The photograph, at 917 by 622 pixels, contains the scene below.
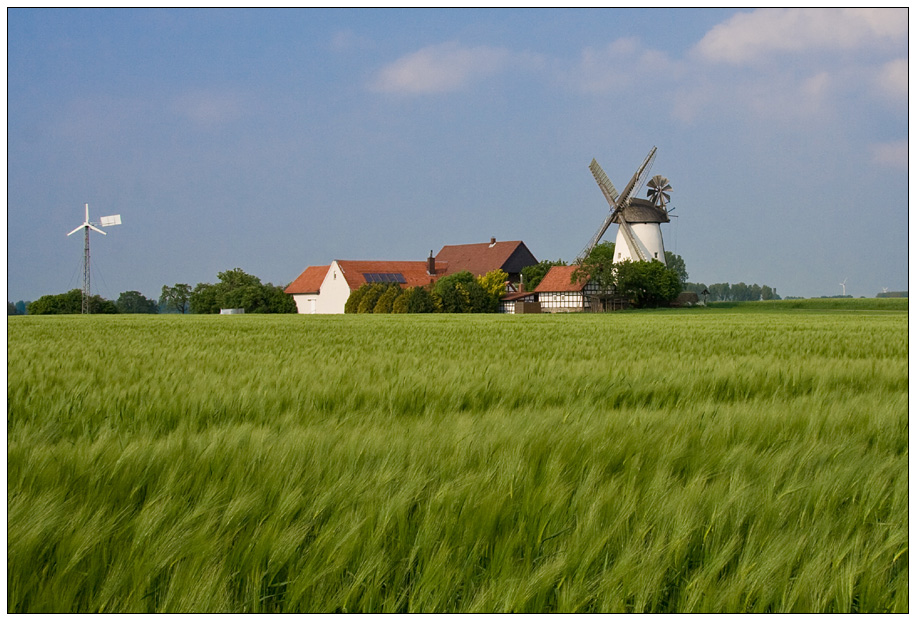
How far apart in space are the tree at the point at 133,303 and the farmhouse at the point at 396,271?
1769 cm

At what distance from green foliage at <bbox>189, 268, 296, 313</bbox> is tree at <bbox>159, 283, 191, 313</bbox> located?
85 cm

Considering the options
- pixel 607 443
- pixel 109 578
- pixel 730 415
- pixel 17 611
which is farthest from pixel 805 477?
pixel 17 611

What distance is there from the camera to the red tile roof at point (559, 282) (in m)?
63.8

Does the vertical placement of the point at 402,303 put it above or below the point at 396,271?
below

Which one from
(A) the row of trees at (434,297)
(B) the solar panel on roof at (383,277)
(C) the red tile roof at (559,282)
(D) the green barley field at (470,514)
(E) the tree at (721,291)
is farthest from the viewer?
(E) the tree at (721,291)

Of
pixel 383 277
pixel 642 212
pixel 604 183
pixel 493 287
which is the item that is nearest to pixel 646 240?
pixel 642 212

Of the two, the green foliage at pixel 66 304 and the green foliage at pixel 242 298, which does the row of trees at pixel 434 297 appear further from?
the green foliage at pixel 66 304

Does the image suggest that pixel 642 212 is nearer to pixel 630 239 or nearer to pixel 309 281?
pixel 630 239

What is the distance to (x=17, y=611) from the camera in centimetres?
185

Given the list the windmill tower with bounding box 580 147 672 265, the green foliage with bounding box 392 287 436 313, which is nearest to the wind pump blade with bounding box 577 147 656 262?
the windmill tower with bounding box 580 147 672 265

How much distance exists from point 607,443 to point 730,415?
1.38 m

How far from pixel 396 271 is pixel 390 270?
0.76 m

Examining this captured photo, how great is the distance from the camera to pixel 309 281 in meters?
77.4


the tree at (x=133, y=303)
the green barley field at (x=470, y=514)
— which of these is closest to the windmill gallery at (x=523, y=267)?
the tree at (x=133, y=303)
